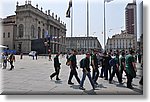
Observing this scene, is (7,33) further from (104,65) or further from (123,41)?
(123,41)

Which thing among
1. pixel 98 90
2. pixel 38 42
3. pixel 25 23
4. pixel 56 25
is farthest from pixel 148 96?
pixel 56 25

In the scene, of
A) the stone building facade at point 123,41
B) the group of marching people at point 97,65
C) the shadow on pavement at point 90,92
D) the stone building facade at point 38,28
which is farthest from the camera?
the stone building facade at point 38,28

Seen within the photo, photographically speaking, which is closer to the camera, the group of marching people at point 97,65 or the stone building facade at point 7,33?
the group of marching people at point 97,65

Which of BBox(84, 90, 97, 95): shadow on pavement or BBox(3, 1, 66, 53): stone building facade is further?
BBox(3, 1, 66, 53): stone building facade

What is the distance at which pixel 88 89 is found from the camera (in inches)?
307

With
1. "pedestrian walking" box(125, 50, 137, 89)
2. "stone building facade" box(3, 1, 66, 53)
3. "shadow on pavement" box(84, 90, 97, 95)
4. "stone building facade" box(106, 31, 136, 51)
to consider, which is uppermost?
"stone building facade" box(3, 1, 66, 53)

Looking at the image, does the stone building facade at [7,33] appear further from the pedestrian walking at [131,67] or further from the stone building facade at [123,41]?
the stone building facade at [123,41]

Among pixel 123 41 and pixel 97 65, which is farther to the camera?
pixel 123 41

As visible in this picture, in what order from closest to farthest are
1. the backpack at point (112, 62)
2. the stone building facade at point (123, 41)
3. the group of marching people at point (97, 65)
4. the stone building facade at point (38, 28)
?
the group of marching people at point (97, 65), the backpack at point (112, 62), the stone building facade at point (123, 41), the stone building facade at point (38, 28)

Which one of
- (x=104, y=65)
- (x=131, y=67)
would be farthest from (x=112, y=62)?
(x=131, y=67)

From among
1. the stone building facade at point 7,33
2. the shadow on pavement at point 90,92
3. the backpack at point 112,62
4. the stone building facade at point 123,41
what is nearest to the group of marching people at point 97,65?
the backpack at point 112,62

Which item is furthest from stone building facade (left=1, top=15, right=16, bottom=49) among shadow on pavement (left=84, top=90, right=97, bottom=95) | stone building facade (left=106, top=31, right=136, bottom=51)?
stone building facade (left=106, top=31, right=136, bottom=51)

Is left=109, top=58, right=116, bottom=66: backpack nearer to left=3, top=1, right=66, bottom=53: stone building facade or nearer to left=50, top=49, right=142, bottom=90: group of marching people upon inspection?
left=50, top=49, right=142, bottom=90: group of marching people

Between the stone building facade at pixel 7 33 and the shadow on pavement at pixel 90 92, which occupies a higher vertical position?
the stone building facade at pixel 7 33
